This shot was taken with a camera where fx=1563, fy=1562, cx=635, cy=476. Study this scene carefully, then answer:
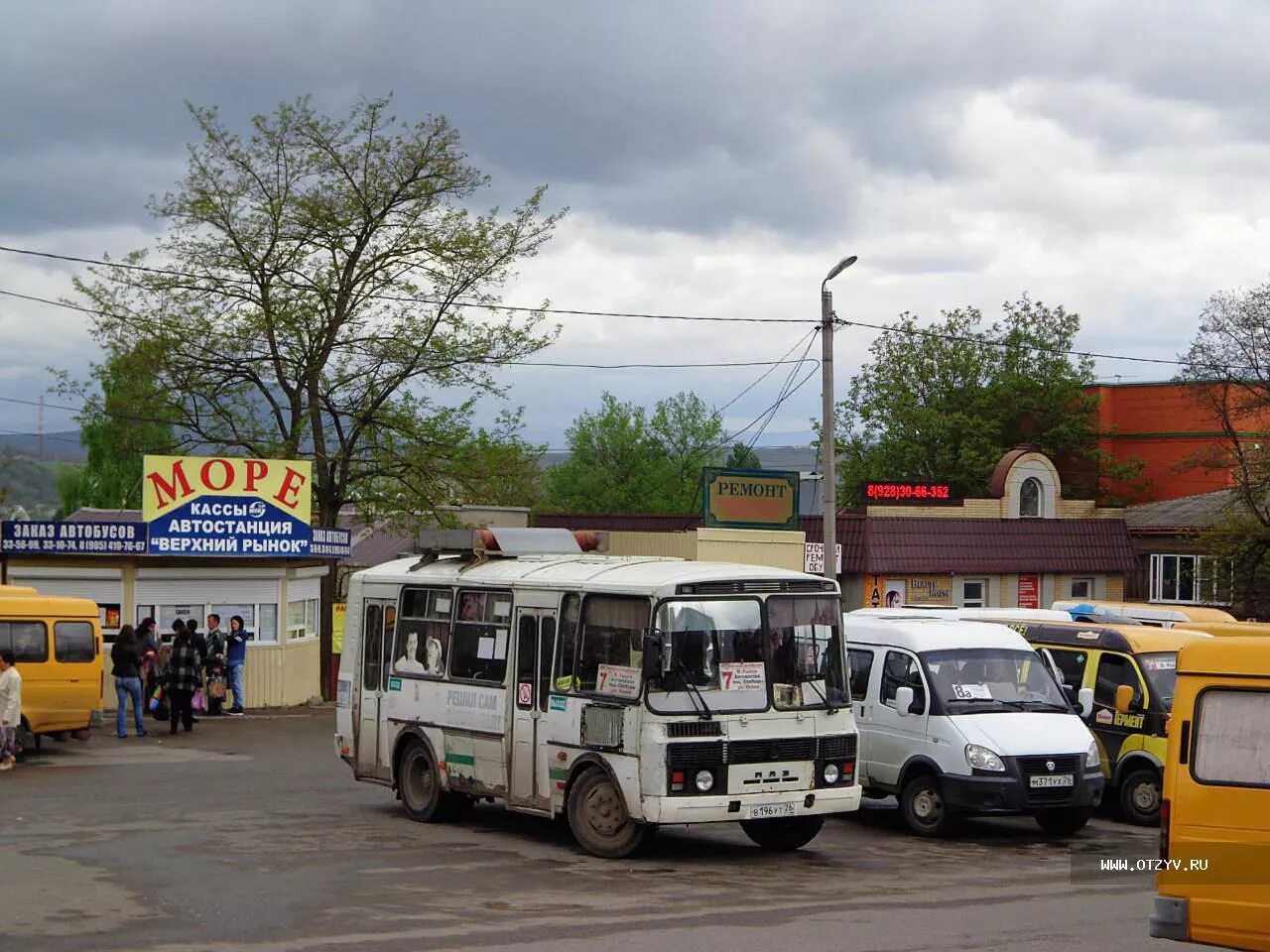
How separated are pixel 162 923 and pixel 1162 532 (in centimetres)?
4572

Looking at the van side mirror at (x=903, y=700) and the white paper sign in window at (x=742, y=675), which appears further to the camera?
the van side mirror at (x=903, y=700)

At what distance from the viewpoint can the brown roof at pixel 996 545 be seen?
4131 centimetres

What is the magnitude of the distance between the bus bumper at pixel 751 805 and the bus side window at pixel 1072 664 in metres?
5.45

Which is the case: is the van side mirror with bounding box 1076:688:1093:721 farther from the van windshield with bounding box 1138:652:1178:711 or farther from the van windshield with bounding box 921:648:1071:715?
the van windshield with bounding box 921:648:1071:715

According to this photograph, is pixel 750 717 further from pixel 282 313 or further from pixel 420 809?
pixel 282 313

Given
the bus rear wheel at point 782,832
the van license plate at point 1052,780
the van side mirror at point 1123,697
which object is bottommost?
the bus rear wheel at point 782,832

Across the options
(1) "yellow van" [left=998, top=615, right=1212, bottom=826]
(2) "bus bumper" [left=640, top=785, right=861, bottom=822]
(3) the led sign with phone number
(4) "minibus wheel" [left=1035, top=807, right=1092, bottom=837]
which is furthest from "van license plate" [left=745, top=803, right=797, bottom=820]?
(3) the led sign with phone number

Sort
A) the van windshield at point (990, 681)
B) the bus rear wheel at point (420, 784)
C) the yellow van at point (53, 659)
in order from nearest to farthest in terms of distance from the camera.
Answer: the bus rear wheel at point (420, 784), the van windshield at point (990, 681), the yellow van at point (53, 659)

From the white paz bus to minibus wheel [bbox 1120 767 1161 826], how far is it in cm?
488

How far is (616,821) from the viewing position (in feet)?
45.5

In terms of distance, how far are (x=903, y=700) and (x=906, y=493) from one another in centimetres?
3260

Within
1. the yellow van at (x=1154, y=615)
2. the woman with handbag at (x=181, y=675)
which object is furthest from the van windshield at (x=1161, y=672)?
the woman with handbag at (x=181, y=675)

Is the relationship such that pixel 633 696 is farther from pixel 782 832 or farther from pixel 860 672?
pixel 860 672

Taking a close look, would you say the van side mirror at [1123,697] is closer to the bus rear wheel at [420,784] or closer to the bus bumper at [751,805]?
the bus bumper at [751,805]
